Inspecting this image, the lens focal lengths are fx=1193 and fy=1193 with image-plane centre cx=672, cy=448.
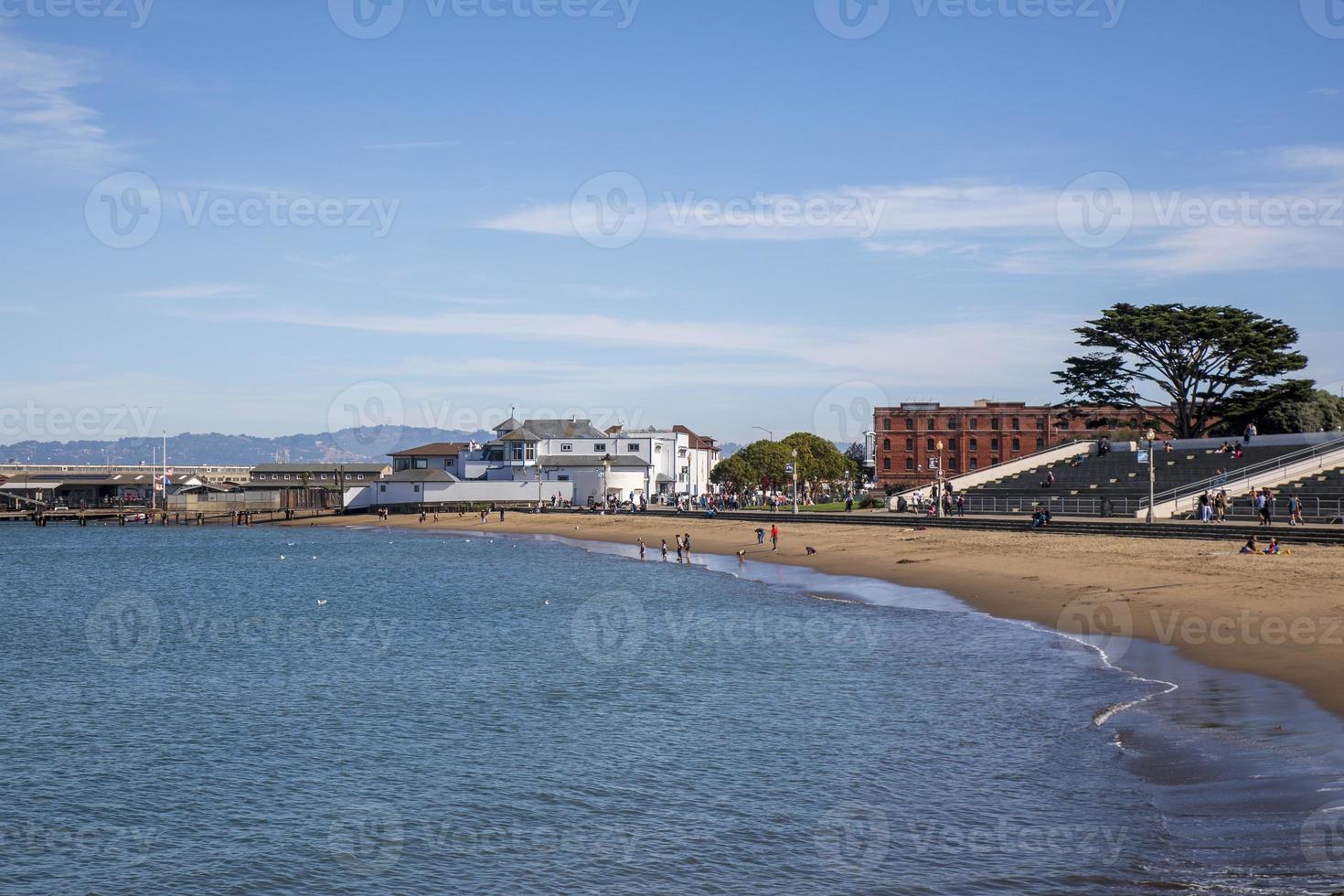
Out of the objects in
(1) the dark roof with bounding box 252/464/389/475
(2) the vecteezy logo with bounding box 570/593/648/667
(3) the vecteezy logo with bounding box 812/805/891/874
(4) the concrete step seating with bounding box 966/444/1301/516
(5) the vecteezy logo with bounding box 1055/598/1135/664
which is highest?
(1) the dark roof with bounding box 252/464/389/475

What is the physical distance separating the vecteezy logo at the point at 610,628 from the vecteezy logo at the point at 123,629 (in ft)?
47.5

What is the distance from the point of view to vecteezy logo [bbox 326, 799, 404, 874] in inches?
712

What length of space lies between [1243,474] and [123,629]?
58.5m

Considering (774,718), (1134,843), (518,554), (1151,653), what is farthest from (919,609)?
(518,554)

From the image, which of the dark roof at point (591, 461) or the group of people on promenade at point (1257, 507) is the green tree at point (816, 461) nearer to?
the dark roof at point (591, 461)

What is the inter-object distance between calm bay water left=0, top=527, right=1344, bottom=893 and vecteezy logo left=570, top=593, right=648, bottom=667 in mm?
364

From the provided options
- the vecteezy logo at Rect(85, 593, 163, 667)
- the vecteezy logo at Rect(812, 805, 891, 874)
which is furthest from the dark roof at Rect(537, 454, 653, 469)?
the vecteezy logo at Rect(812, 805, 891, 874)

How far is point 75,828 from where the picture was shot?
20.1 m

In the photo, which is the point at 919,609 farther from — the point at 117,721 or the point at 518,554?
the point at 518,554

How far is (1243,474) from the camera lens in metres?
68.0

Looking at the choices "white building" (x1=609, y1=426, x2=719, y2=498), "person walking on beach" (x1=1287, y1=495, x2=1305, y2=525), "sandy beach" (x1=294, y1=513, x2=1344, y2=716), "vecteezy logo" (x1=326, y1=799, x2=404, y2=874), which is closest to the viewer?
"vecteezy logo" (x1=326, y1=799, x2=404, y2=874)

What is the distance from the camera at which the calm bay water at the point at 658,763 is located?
1727cm

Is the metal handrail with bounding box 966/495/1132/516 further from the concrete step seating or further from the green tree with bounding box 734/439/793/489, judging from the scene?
the green tree with bounding box 734/439/793/489

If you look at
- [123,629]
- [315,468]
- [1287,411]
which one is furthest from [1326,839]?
[315,468]
